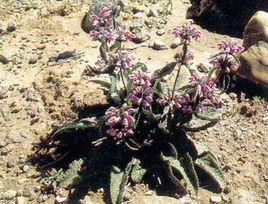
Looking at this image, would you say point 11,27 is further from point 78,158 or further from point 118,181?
point 118,181

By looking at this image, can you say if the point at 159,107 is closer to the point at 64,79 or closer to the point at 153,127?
the point at 153,127

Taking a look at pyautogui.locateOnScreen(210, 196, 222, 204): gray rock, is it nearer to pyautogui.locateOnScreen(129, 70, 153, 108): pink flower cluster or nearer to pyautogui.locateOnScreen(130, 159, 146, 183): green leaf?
pyautogui.locateOnScreen(130, 159, 146, 183): green leaf

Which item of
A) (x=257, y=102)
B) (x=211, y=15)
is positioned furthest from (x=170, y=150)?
(x=211, y=15)

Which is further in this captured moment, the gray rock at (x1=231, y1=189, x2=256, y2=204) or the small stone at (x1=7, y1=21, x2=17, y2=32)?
the small stone at (x1=7, y1=21, x2=17, y2=32)

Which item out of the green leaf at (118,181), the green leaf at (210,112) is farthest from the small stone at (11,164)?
the green leaf at (210,112)

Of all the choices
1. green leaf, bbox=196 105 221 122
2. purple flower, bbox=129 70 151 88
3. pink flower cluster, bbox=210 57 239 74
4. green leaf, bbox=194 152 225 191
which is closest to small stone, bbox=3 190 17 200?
purple flower, bbox=129 70 151 88

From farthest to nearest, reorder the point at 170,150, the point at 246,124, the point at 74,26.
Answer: the point at 74,26, the point at 246,124, the point at 170,150

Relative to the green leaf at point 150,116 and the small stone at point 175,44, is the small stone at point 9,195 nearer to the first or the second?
the green leaf at point 150,116
